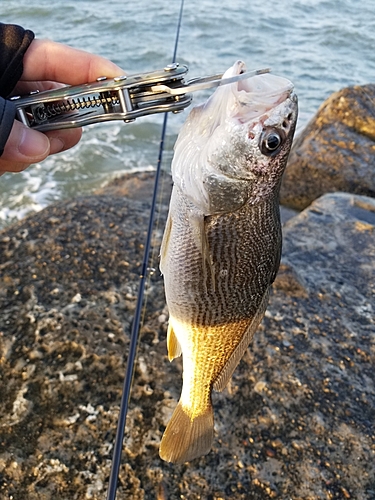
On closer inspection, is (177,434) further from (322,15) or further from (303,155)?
(322,15)

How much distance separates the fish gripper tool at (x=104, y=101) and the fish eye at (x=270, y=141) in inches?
11.5

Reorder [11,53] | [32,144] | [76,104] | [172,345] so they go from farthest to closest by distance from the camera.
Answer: [11,53], [172,345], [32,144], [76,104]

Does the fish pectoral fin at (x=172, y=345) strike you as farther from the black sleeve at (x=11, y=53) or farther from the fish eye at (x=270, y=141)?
the black sleeve at (x=11, y=53)

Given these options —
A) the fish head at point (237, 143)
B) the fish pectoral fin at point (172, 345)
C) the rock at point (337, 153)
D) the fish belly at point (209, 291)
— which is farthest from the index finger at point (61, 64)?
the rock at point (337, 153)

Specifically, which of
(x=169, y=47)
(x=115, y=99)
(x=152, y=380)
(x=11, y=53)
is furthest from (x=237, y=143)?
(x=169, y=47)

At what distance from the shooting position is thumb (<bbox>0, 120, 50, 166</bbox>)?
66.6 inches

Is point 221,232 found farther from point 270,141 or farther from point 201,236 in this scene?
point 270,141

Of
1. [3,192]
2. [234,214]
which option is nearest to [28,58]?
[234,214]

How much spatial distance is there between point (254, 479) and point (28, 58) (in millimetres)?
2335

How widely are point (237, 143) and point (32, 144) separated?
795 mm

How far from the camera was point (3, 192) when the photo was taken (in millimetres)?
6707

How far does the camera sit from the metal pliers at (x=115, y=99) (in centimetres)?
149

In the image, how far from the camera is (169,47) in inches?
460

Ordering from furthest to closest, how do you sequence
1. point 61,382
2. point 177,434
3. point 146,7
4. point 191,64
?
point 146,7 < point 191,64 < point 61,382 < point 177,434
